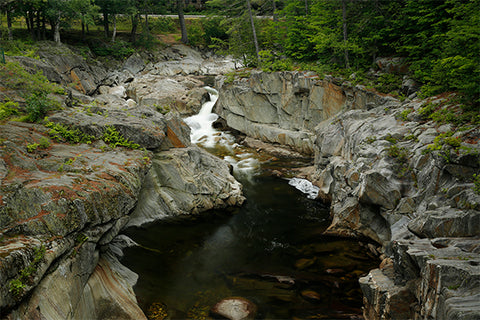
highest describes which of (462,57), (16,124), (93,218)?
(462,57)

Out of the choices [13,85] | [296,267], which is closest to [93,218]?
[296,267]

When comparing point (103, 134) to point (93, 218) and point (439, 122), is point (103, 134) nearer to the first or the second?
point (93, 218)

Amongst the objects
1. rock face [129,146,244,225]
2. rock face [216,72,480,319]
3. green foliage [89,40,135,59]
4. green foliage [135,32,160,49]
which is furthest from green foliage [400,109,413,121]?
green foliage [135,32,160,49]

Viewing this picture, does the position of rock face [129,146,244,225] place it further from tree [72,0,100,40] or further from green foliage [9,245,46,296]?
tree [72,0,100,40]

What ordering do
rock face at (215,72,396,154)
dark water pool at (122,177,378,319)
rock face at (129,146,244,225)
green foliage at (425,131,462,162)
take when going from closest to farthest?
1. green foliage at (425,131,462,162)
2. dark water pool at (122,177,378,319)
3. rock face at (129,146,244,225)
4. rock face at (215,72,396,154)

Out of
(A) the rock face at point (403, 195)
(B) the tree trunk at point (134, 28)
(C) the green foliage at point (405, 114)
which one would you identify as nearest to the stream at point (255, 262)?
(A) the rock face at point (403, 195)

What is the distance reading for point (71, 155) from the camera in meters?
10.4

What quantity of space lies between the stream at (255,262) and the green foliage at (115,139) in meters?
3.80

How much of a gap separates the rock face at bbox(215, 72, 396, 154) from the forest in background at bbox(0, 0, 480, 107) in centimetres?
117

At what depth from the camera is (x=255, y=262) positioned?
39.7ft

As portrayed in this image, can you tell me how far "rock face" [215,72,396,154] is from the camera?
21609 mm

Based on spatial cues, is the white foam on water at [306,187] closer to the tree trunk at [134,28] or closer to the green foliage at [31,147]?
the green foliage at [31,147]

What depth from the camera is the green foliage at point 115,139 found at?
500 inches

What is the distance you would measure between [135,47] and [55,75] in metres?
23.7
